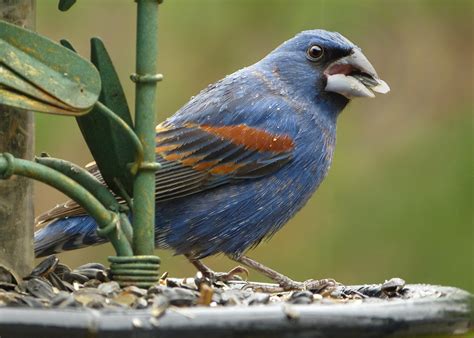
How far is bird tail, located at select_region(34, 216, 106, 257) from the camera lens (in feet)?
17.0

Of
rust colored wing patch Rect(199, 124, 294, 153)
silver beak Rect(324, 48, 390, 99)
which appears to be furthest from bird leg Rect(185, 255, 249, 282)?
silver beak Rect(324, 48, 390, 99)

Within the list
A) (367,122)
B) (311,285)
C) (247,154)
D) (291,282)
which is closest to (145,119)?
(311,285)

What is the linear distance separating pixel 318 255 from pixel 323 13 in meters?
1.20

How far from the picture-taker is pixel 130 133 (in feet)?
12.2

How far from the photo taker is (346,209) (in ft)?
22.9

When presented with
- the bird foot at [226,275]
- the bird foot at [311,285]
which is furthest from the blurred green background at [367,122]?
the bird foot at [311,285]

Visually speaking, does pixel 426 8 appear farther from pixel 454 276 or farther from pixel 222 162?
pixel 222 162

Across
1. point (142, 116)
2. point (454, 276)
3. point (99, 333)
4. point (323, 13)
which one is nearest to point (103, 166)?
point (142, 116)

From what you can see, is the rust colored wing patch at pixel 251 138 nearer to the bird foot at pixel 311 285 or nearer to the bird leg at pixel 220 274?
the bird leg at pixel 220 274

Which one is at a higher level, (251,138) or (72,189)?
(251,138)

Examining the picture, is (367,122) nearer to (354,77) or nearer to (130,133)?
(354,77)

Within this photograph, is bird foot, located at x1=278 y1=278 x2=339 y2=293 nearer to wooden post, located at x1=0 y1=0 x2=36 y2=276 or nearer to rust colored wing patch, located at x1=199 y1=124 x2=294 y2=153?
rust colored wing patch, located at x1=199 y1=124 x2=294 y2=153

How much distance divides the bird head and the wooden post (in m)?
1.78

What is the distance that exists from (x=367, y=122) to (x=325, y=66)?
143 cm
